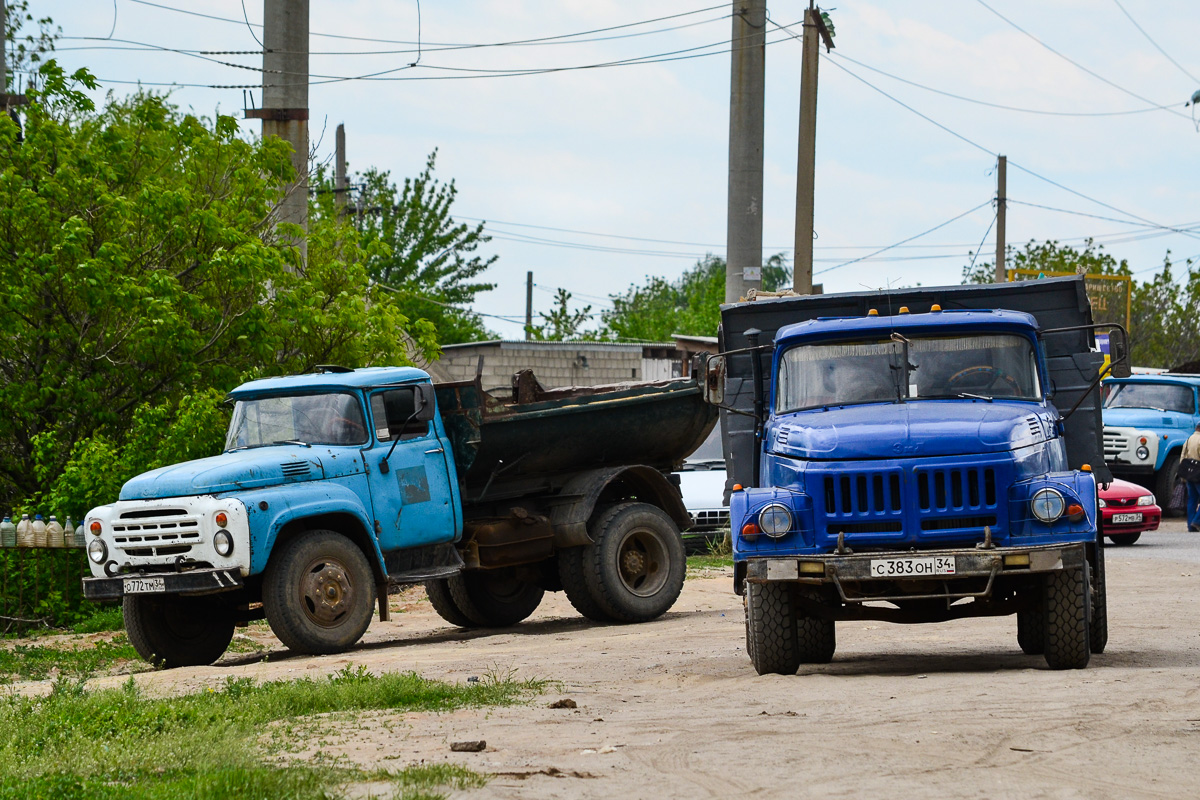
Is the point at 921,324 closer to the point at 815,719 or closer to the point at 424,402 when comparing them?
the point at 815,719

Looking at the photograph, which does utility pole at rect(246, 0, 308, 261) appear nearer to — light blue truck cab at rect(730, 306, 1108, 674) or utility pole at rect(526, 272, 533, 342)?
light blue truck cab at rect(730, 306, 1108, 674)

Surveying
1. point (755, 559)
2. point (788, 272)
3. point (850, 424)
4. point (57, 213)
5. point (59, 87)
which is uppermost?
point (788, 272)

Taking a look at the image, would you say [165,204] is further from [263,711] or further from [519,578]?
[263,711]

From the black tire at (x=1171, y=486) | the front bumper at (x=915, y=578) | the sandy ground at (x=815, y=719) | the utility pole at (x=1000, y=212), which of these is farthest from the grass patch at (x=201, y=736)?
the utility pole at (x=1000, y=212)

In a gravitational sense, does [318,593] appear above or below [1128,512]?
below

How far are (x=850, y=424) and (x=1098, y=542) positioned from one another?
75.8 inches

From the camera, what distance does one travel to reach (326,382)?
42.6 feet

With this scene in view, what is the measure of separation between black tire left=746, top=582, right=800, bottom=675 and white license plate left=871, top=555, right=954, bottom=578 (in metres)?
0.67

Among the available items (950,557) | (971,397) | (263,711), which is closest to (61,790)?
(263,711)

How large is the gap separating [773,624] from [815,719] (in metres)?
1.81

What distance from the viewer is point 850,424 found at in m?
9.73

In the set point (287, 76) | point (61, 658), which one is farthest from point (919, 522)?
point (287, 76)

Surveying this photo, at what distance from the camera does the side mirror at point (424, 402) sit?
13.2 m

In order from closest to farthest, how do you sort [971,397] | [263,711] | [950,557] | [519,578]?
[263,711] < [950,557] < [971,397] < [519,578]
